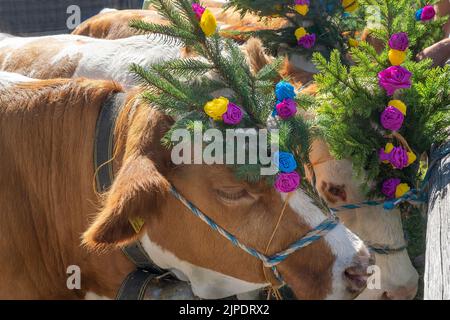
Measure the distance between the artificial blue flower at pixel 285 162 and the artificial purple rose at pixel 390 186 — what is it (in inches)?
38.8

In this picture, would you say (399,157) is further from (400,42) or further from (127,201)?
(127,201)

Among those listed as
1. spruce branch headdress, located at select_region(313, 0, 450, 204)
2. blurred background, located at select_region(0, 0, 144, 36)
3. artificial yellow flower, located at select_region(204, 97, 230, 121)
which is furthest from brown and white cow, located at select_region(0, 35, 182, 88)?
blurred background, located at select_region(0, 0, 144, 36)

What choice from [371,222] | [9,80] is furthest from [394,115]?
[9,80]

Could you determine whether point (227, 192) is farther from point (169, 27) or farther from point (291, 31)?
point (291, 31)

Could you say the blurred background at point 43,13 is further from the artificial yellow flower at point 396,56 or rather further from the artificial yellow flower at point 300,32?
the artificial yellow flower at point 396,56

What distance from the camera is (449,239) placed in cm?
204

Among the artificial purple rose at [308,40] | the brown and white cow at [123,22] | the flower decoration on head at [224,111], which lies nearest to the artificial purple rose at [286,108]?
the flower decoration on head at [224,111]

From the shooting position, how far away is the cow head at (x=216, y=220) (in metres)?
2.33

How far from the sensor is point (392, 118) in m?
2.93

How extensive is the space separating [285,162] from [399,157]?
91 cm

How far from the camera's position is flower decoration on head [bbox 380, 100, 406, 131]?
2926mm

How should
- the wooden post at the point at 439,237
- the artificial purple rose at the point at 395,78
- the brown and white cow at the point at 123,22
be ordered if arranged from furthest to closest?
1. the brown and white cow at the point at 123,22
2. the artificial purple rose at the point at 395,78
3. the wooden post at the point at 439,237

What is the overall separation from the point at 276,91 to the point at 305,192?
1.32 feet
